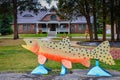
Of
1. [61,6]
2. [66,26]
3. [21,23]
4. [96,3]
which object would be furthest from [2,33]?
[96,3]

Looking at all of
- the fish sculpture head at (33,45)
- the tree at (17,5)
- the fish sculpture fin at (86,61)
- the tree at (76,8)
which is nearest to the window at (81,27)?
the tree at (17,5)

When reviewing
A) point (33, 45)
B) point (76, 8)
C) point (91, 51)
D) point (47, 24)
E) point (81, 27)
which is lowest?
point (81, 27)

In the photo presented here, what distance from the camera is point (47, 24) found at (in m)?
65.1

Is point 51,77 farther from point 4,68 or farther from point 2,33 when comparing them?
point 2,33

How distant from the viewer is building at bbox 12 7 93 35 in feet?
212

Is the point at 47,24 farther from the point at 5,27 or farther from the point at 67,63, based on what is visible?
the point at 67,63

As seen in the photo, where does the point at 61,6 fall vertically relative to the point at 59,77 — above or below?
above

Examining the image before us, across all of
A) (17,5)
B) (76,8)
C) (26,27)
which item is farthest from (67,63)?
(26,27)

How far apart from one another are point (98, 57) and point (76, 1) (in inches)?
813

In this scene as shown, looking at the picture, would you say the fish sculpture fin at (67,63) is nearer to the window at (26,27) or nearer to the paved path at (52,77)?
the paved path at (52,77)

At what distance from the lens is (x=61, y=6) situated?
32.0m

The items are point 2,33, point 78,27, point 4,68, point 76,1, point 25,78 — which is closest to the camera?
point 25,78

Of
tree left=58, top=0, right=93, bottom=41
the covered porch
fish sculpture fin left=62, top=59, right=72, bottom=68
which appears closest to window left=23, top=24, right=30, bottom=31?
the covered porch

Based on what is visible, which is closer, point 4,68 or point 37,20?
point 4,68
